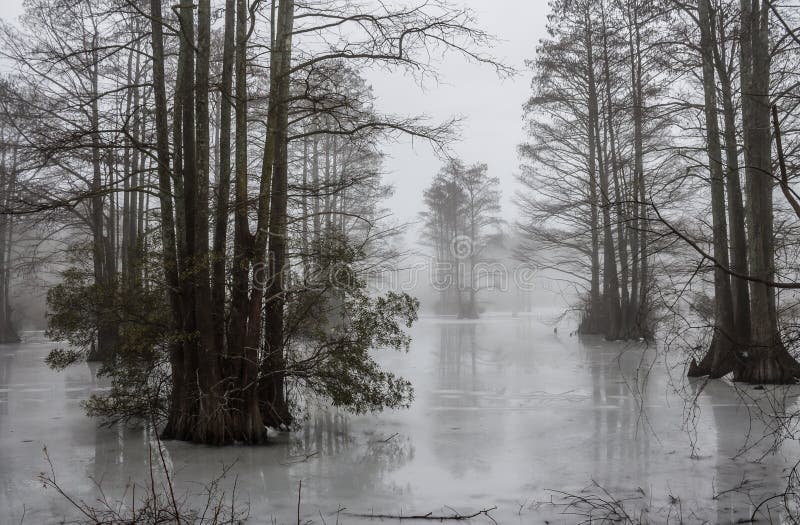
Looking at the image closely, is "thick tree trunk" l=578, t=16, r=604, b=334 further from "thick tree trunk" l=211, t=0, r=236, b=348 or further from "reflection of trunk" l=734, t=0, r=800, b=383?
"thick tree trunk" l=211, t=0, r=236, b=348

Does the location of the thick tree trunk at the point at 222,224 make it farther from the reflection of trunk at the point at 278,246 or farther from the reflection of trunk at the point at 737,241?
the reflection of trunk at the point at 737,241

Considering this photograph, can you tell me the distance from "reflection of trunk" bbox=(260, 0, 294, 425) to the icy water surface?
0.45 metres

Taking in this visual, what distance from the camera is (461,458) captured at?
6.21 meters

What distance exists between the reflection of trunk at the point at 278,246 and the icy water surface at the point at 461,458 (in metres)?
0.45

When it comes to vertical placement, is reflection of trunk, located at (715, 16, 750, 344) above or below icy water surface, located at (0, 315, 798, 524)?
above

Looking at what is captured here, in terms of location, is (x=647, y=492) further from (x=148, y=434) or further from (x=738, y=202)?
(x=738, y=202)

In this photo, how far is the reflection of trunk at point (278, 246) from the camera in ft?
23.2

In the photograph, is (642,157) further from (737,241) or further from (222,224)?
(222,224)

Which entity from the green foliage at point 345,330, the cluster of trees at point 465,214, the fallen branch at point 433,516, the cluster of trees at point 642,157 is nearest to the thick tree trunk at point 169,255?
the green foliage at point 345,330

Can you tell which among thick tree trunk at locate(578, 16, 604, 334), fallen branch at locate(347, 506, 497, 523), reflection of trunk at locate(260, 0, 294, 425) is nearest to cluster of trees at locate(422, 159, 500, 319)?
thick tree trunk at locate(578, 16, 604, 334)

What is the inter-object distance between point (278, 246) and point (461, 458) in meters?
2.98

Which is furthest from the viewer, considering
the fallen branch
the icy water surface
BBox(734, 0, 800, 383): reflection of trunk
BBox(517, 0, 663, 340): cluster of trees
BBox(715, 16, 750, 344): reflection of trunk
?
BBox(517, 0, 663, 340): cluster of trees

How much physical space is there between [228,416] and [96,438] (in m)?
1.65

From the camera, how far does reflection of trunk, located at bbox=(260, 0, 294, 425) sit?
23.2ft
